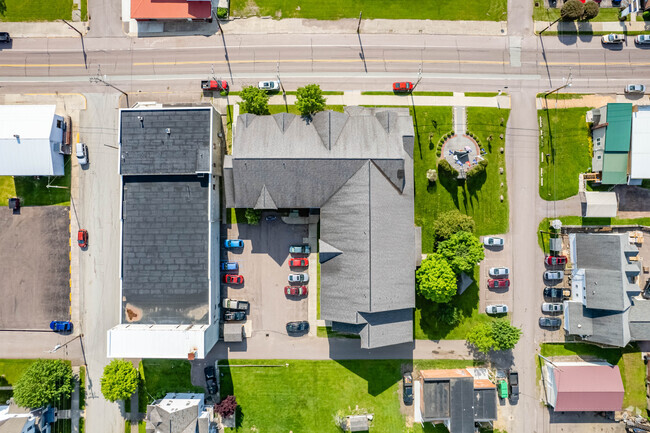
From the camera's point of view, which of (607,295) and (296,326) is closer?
(607,295)

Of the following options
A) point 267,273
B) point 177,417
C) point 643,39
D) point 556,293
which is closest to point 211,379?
point 177,417

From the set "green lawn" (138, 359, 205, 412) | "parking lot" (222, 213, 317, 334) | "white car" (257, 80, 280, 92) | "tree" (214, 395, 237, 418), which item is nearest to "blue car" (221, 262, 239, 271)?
"parking lot" (222, 213, 317, 334)

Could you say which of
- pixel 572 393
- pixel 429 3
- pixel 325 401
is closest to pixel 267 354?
pixel 325 401

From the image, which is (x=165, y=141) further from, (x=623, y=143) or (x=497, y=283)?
(x=623, y=143)

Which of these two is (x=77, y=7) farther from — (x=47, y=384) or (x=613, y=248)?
(x=613, y=248)

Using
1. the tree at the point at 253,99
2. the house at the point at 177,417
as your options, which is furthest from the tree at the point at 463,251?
the house at the point at 177,417

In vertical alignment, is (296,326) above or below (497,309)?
below

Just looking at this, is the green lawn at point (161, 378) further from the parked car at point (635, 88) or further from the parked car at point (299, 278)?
the parked car at point (635, 88)
